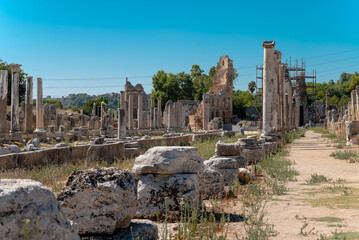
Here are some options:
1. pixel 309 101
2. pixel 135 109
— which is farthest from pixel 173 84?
pixel 309 101

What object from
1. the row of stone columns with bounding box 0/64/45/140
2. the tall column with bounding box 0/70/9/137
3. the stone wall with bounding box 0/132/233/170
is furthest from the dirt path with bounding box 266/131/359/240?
the row of stone columns with bounding box 0/64/45/140

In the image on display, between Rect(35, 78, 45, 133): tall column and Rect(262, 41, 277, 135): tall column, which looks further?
Rect(35, 78, 45, 133): tall column

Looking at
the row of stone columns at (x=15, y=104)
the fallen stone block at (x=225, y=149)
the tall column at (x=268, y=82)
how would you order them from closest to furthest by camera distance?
1. the fallen stone block at (x=225, y=149)
2. the row of stone columns at (x=15, y=104)
3. the tall column at (x=268, y=82)

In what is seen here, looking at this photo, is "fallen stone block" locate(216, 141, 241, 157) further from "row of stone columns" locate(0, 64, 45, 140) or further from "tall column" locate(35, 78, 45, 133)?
"tall column" locate(35, 78, 45, 133)

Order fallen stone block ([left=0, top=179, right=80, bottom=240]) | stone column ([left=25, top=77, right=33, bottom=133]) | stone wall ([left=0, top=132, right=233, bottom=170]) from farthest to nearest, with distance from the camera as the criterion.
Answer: stone column ([left=25, top=77, right=33, bottom=133]) < stone wall ([left=0, top=132, right=233, bottom=170]) < fallen stone block ([left=0, top=179, right=80, bottom=240])

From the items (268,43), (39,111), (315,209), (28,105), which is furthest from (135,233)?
(39,111)

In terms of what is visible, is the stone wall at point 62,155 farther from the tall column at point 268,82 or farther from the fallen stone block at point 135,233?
the tall column at point 268,82

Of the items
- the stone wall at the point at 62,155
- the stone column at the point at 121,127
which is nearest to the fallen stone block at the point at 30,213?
the stone wall at the point at 62,155

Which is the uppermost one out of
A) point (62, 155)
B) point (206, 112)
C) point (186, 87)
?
point (186, 87)

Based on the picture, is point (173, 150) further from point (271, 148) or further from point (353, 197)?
point (271, 148)

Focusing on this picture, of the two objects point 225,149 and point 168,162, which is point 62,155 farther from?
point 168,162

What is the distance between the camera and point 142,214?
16.6ft

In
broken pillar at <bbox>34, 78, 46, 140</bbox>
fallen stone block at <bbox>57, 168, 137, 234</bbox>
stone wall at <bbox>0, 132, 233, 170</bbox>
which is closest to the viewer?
fallen stone block at <bbox>57, 168, 137, 234</bbox>

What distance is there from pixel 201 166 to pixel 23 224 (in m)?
3.50
